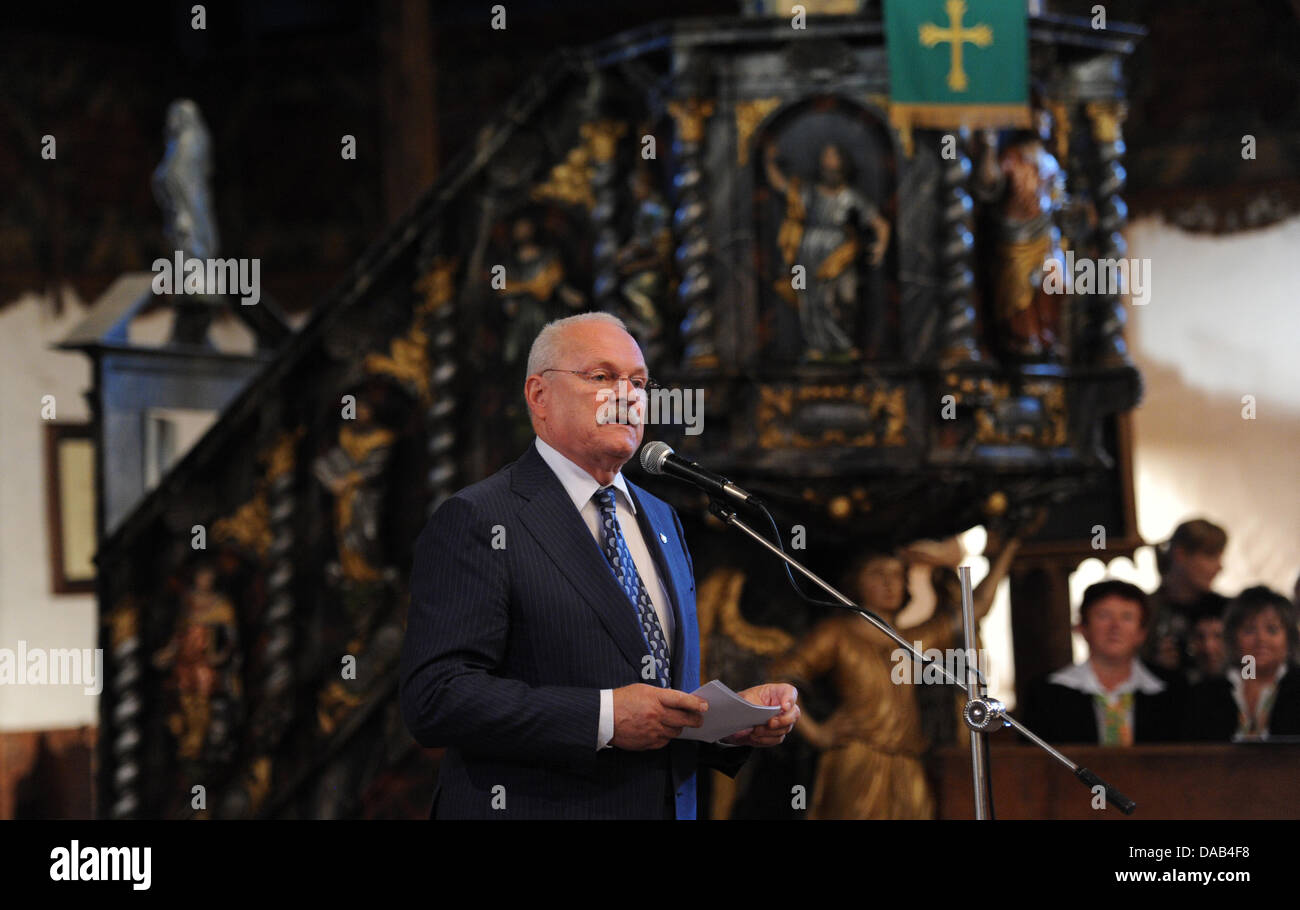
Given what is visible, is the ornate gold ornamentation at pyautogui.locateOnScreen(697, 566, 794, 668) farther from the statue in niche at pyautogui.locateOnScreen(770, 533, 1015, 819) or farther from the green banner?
the green banner

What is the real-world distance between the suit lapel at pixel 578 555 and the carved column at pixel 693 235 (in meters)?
2.88

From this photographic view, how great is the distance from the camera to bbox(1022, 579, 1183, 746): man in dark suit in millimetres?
7098

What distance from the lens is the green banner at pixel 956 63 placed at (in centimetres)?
592

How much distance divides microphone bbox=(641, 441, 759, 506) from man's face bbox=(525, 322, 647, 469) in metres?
0.04

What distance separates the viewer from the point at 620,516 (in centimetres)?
320

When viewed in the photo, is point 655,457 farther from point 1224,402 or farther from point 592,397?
point 1224,402

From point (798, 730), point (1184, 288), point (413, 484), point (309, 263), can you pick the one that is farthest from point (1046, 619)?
point (309, 263)

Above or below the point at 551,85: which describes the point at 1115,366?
below

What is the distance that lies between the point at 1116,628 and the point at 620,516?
439 centimetres

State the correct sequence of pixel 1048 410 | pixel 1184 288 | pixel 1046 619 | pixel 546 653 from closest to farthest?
1. pixel 546 653
2. pixel 1048 410
3. pixel 1046 619
4. pixel 1184 288

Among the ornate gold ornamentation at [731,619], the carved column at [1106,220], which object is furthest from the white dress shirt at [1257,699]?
the ornate gold ornamentation at [731,619]

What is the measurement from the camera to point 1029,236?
6.09 metres
